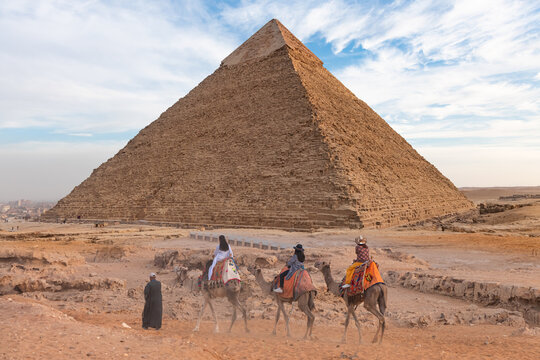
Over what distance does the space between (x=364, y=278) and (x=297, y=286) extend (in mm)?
A: 748

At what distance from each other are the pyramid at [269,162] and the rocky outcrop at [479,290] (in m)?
10.7

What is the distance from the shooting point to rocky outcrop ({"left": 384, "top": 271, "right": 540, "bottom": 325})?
5.46m

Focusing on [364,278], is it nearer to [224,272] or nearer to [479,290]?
[224,272]

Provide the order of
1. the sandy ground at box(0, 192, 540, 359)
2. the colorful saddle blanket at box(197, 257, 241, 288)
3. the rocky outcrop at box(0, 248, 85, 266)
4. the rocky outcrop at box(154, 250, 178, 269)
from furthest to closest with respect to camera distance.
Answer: the rocky outcrop at box(154, 250, 178, 269) < the rocky outcrop at box(0, 248, 85, 266) < the colorful saddle blanket at box(197, 257, 241, 288) < the sandy ground at box(0, 192, 540, 359)

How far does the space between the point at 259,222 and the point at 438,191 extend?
59.7 feet

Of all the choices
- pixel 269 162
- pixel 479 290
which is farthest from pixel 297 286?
pixel 269 162

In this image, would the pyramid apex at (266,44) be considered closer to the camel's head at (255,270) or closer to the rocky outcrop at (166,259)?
the rocky outcrop at (166,259)

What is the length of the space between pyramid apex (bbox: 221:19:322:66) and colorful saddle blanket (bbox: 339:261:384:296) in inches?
1372

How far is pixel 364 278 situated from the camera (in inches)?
171

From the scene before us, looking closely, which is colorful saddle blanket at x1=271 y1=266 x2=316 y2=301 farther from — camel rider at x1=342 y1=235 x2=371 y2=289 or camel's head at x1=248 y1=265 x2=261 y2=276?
camel's head at x1=248 y1=265 x2=261 y2=276

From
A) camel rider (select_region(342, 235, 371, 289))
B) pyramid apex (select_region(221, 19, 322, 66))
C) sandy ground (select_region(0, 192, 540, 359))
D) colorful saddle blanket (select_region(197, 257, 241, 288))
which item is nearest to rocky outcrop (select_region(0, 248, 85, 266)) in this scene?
sandy ground (select_region(0, 192, 540, 359))

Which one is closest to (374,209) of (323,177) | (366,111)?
(323,177)

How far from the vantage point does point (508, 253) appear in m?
10.6

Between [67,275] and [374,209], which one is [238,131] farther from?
[67,275]
